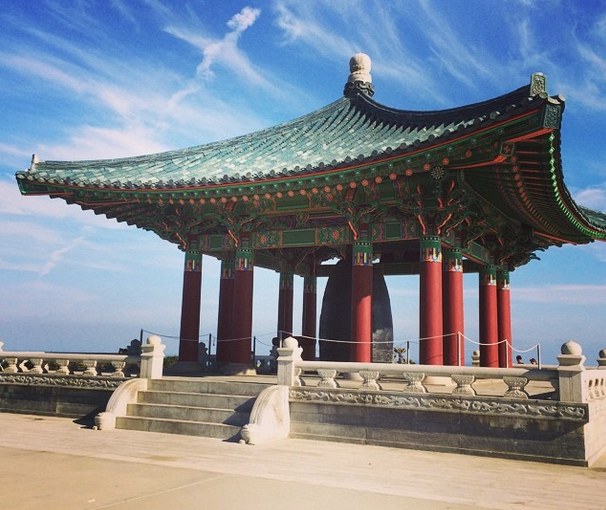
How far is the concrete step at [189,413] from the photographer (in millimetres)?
12539

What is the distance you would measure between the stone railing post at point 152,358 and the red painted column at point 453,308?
750cm

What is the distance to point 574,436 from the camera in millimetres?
10016

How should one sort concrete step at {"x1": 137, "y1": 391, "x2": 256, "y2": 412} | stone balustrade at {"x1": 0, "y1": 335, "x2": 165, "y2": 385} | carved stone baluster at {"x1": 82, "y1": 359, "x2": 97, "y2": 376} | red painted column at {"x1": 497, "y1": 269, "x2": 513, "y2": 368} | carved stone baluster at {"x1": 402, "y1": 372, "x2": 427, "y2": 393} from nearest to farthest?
carved stone baluster at {"x1": 402, "y1": 372, "x2": 427, "y2": 393}, concrete step at {"x1": 137, "y1": 391, "x2": 256, "y2": 412}, stone balustrade at {"x1": 0, "y1": 335, "x2": 165, "y2": 385}, carved stone baluster at {"x1": 82, "y1": 359, "x2": 97, "y2": 376}, red painted column at {"x1": 497, "y1": 269, "x2": 513, "y2": 368}

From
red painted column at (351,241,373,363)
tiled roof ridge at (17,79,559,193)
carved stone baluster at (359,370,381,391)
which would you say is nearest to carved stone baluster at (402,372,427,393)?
carved stone baluster at (359,370,381,391)

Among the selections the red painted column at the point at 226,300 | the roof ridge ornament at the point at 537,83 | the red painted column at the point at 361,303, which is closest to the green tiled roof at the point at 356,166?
the roof ridge ornament at the point at 537,83

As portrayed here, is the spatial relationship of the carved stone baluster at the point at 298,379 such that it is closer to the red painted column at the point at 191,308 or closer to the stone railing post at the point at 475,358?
the red painted column at the point at 191,308

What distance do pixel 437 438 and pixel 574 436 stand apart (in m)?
2.40

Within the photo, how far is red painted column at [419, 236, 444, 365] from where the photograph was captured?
1466 centimetres

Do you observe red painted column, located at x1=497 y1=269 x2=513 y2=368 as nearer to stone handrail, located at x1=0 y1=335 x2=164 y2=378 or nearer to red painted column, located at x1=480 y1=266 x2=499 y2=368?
red painted column, located at x1=480 y1=266 x2=499 y2=368

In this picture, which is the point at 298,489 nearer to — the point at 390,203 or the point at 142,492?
the point at 142,492

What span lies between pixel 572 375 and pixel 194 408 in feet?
25.7

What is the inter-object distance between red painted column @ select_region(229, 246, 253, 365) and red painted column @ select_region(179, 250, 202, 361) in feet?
5.47

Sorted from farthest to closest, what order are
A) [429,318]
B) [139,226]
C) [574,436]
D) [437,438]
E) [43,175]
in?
[139,226] → [43,175] → [429,318] → [437,438] → [574,436]

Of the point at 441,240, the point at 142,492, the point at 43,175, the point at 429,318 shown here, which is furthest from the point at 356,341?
the point at 43,175
